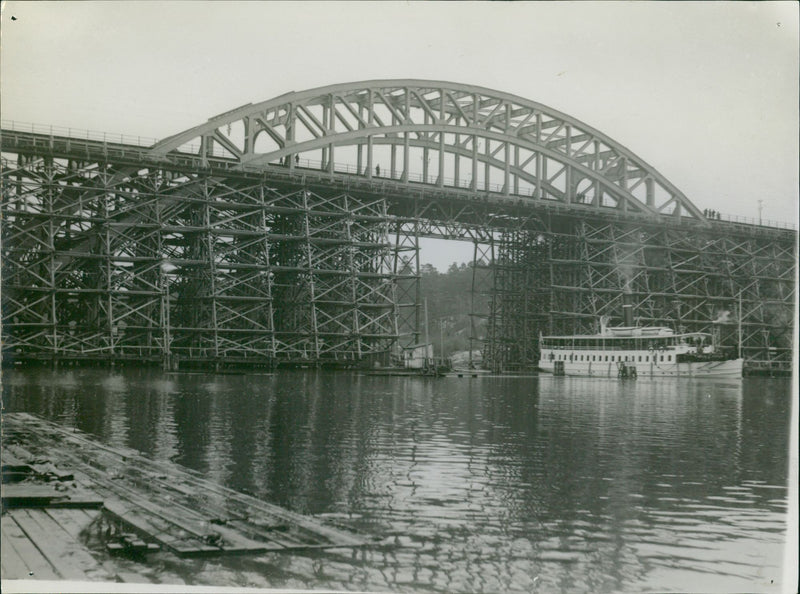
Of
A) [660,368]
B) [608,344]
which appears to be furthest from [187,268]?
[660,368]

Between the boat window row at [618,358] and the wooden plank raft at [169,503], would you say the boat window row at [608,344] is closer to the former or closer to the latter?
the boat window row at [618,358]

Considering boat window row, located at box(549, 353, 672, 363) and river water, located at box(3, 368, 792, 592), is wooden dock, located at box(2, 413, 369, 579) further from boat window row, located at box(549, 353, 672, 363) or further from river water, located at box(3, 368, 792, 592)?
boat window row, located at box(549, 353, 672, 363)

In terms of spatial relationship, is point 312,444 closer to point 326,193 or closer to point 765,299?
point 765,299

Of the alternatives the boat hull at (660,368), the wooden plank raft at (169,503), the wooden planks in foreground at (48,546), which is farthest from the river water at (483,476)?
the wooden planks in foreground at (48,546)

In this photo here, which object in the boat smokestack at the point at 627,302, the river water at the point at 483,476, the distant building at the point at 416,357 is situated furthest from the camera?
the distant building at the point at 416,357

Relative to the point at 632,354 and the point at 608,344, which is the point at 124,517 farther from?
the point at 632,354

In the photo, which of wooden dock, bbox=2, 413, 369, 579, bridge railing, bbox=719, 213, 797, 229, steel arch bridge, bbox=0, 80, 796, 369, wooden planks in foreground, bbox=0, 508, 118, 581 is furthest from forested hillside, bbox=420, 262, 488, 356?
wooden planks in foreground, bbox=0, 508, 118, 581
